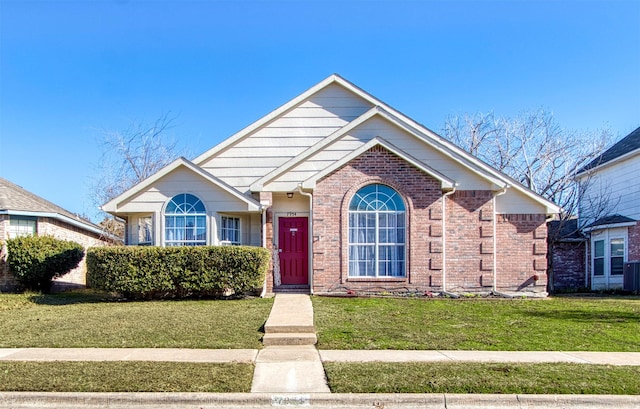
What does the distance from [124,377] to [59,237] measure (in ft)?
49.0

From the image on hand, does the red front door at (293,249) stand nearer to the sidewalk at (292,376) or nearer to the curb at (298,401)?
the sidewalk at (292,376)

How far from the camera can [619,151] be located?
68.2 ft

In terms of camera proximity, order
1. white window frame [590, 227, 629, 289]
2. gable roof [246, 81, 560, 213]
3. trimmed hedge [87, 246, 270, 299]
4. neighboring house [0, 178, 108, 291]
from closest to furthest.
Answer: trimmed hedge [87, 246, 270, 299]
gable roof [246, 81, 560, 213]
neighboring house [0, 178, 108, 291]
white window frame [590, 227, 629, 289]

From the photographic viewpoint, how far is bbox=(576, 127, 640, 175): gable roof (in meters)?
19.7

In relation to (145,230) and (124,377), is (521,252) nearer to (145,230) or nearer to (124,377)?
(145,230)

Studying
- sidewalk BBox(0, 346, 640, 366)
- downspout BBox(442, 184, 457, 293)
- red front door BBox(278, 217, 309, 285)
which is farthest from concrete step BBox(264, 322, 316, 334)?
red front door BBox(278, 217, 309, 285)

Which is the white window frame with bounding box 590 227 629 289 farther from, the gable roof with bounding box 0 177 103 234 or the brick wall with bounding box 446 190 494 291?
the gable roof with bounding box 0 177 103 234

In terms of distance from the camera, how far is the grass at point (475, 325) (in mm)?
8586

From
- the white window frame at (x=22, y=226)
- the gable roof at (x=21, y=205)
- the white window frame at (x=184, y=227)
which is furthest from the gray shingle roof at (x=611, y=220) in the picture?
the white window frame at (x=22, y=226)

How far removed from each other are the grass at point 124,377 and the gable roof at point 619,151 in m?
18.7

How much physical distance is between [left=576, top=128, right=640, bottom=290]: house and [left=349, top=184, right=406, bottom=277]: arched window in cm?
1084

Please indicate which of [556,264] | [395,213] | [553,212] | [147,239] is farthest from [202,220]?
[556,264]

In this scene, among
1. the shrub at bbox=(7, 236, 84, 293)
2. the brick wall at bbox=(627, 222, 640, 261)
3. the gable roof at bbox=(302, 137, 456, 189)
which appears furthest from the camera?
the brick wall at bbox=(627, 222, 640, 261)

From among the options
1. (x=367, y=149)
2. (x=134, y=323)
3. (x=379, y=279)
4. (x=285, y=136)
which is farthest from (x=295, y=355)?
(x=285, y=136)
